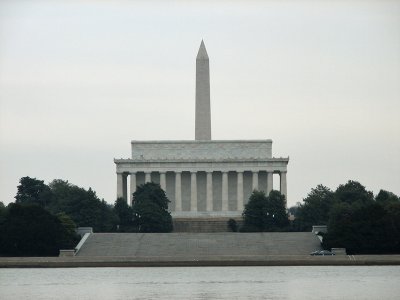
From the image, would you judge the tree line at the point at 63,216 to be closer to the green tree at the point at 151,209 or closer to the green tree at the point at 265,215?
the green tree at the point at 151,209

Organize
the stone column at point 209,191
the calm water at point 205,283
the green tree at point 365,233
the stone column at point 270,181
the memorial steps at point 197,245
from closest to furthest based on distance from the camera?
the calm water at point 205,283 < the green tree at point 365,233 < the memorial steps at point 197,245 < the stone column at point 209,191 < the stone column at point 270,181

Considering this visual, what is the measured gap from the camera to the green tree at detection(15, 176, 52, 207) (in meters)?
154

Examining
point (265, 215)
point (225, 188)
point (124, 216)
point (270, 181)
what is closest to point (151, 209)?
point (124, 216)

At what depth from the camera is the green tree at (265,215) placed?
14562cm

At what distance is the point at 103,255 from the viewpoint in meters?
124

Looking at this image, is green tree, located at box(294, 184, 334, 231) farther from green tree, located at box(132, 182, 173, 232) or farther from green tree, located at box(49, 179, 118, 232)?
green tree, located at box(49, 179, 118, 232)

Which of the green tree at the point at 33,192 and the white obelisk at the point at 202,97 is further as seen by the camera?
the white obelisk at the point at 202,97

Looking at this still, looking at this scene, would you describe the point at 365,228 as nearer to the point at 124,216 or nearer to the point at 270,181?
the point at 124,216

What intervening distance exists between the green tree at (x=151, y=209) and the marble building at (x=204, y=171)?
1038 centimetres

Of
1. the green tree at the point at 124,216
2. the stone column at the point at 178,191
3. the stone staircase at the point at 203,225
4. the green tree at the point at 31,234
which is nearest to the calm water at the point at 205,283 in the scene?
the green tree at the point at 31,234

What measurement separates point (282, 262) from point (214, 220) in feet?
131

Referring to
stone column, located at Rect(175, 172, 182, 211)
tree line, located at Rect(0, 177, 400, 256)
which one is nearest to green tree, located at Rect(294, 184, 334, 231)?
tree line, located at Rect(0, 177, 400, 256)

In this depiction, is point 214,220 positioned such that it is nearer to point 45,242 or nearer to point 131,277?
point 45,242

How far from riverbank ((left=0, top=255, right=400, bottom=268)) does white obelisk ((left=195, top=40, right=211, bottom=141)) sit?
40.8m
